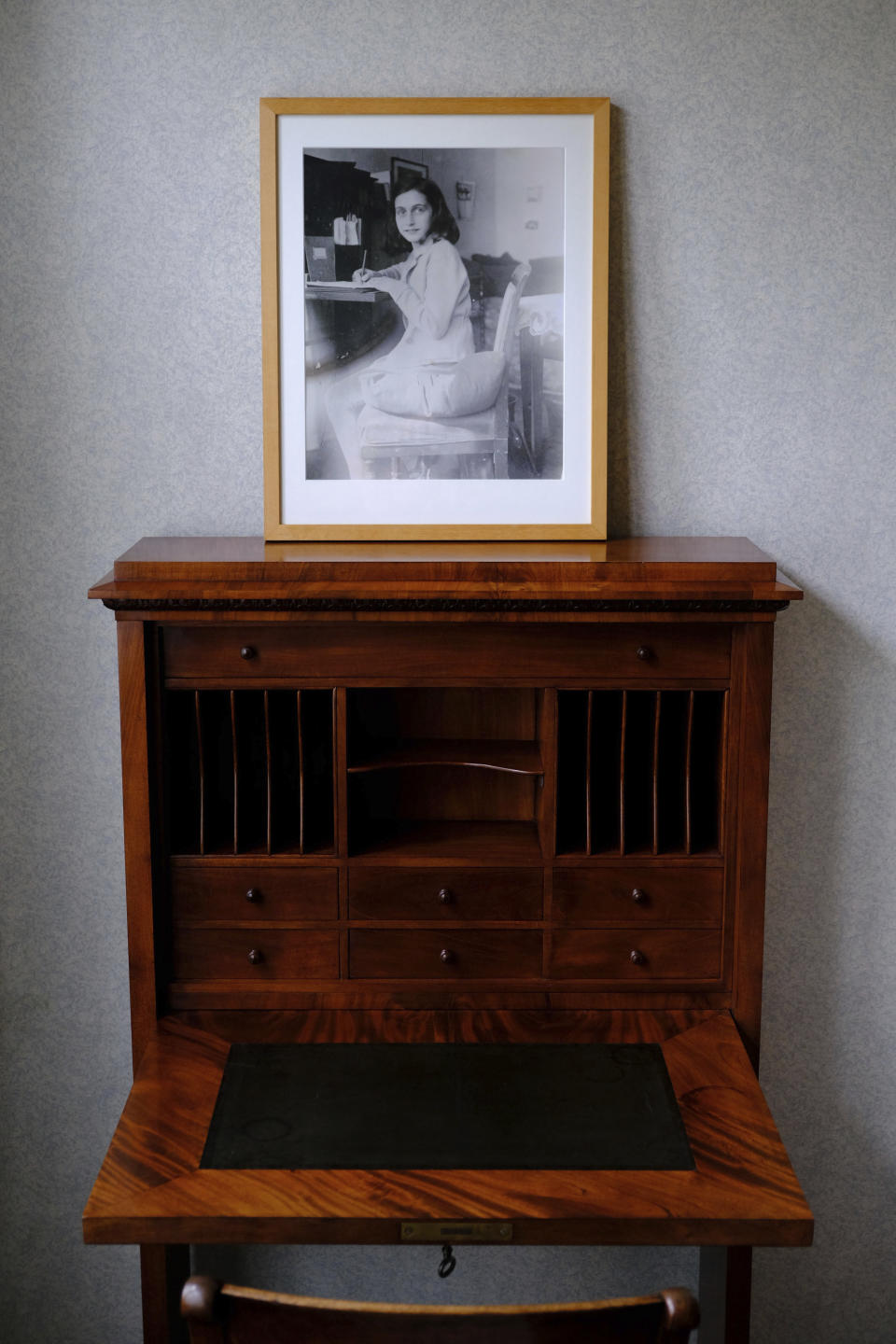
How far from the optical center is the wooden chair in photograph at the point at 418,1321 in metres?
1.00

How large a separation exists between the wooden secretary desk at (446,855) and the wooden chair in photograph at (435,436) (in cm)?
14

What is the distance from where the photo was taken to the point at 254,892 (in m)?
1.69

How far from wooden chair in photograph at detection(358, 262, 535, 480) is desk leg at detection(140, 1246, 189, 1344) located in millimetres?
1189

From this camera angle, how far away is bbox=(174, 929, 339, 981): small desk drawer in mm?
1709

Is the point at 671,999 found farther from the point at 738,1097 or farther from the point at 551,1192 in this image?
the point at 551,1192

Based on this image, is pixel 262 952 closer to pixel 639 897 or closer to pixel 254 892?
pixel 254 892

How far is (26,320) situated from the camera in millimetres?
1854

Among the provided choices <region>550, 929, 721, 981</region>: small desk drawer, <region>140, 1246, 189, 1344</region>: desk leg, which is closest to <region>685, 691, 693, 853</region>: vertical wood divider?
<region>550, 929, 721, 981</region>: small desk drawer

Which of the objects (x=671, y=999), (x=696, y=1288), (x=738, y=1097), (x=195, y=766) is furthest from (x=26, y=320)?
(x=696, y=1288)

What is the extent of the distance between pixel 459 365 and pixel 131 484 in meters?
0.55

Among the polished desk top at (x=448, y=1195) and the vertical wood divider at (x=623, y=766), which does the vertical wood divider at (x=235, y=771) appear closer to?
the polished desk top at (x=448, y=1195)

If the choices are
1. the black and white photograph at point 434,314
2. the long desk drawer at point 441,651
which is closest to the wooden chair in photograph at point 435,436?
the black and white photograph at point 434,314

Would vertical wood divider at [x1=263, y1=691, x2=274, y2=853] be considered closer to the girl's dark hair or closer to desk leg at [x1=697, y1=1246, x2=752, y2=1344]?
the girl's dark hair

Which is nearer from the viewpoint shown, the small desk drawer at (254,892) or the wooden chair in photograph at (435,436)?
the small desk drawer at (254,892)
